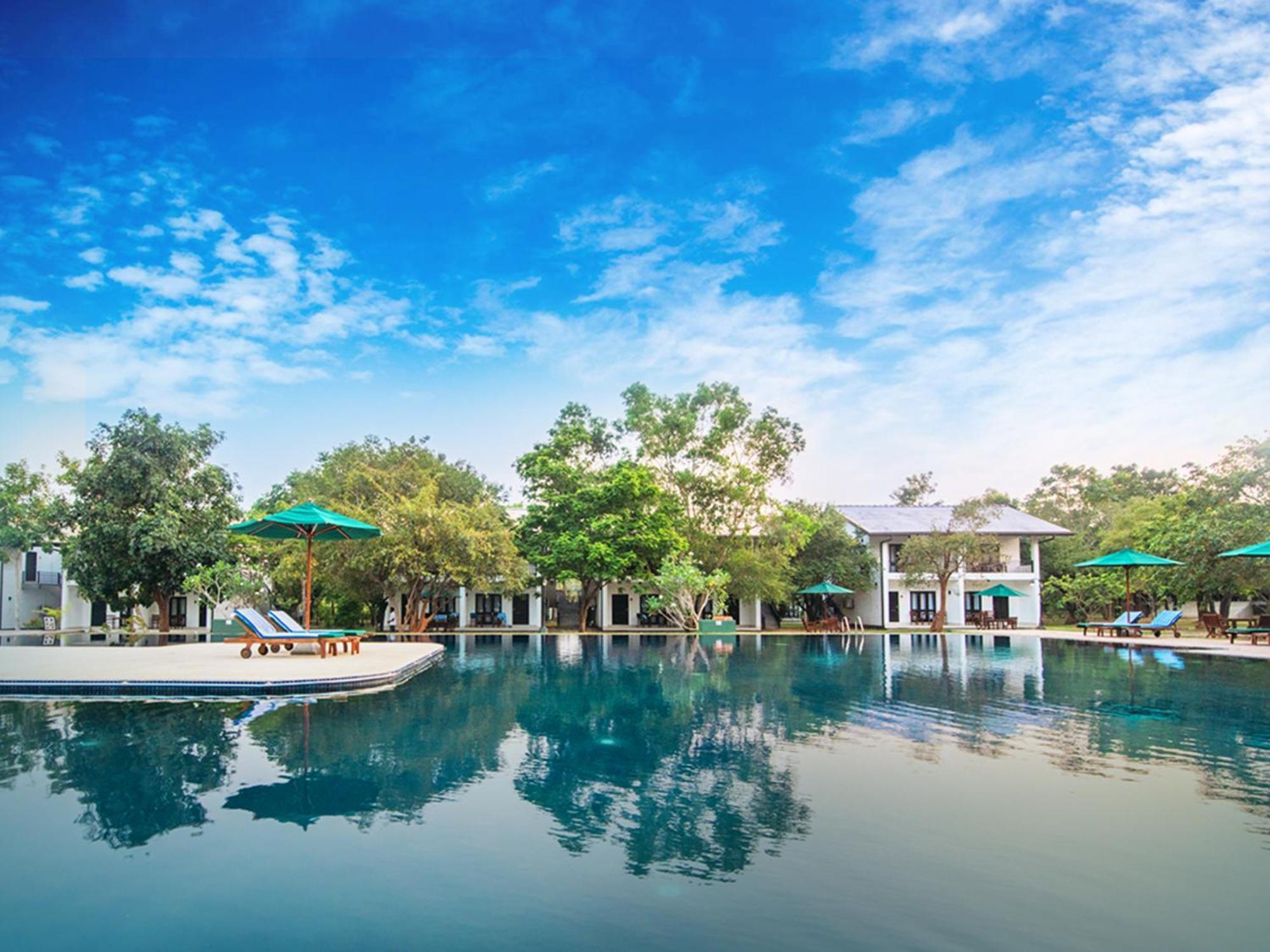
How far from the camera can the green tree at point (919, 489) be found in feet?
164

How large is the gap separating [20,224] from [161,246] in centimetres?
213

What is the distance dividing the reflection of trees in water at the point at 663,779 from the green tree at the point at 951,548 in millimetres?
18424

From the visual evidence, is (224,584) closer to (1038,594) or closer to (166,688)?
(166,688)

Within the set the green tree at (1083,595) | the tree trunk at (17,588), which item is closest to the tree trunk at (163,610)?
the tree trunk at (17,588)

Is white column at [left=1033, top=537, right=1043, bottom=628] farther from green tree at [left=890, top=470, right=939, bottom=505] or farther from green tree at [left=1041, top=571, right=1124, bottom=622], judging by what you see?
green tree at [left=890, top=470, right=939, bottom=505]

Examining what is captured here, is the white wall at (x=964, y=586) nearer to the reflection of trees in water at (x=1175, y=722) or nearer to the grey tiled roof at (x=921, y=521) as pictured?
the grey tiled roof at (x=921, y=521)

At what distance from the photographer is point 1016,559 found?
32938 mm

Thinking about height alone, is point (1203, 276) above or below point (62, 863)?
above

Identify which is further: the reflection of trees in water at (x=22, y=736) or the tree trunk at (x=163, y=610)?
the tree trunk at (x=163, y=610)

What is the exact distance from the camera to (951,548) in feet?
84.7

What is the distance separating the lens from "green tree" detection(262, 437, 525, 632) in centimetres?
2269

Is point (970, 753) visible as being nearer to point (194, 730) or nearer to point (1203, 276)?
point (194, 730)

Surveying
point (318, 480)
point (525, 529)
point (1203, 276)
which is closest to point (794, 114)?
point (1203, 276)

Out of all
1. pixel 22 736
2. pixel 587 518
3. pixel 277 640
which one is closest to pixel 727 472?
pixel 587 518
